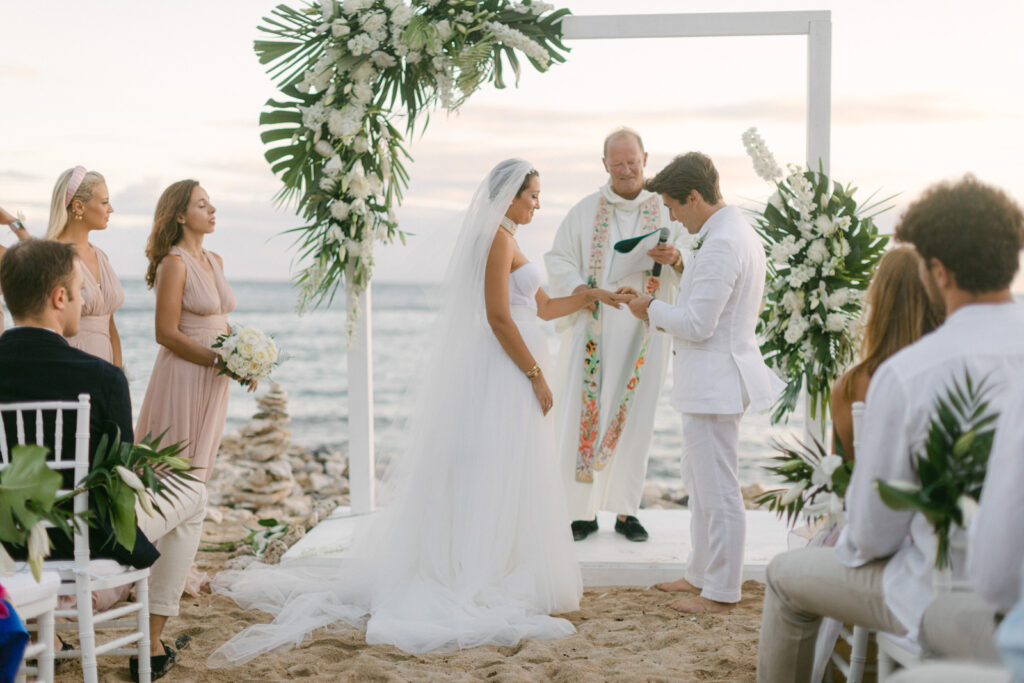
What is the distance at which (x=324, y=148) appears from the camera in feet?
16.6

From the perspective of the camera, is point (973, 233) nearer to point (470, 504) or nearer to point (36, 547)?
point (36, 547)

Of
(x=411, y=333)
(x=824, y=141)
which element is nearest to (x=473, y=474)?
(x=824, y=141)

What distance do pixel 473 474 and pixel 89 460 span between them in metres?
1.77

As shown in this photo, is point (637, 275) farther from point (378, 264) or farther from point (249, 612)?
point (249, 612)

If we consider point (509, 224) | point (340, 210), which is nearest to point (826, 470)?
point (509, 224)

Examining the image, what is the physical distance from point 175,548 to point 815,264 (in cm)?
319

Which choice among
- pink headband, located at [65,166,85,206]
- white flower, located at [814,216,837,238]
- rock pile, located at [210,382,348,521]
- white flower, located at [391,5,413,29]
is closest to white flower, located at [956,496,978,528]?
white flower, located at [814,216,837,238]

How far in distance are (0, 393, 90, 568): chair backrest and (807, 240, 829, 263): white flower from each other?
325 centimetres

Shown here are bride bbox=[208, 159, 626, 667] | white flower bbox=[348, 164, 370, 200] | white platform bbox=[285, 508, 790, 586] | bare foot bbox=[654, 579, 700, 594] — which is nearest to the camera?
bride bbox=[208, 159, 626, 667]

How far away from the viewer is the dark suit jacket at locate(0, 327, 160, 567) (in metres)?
3.04

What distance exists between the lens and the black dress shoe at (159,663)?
3.52 meters

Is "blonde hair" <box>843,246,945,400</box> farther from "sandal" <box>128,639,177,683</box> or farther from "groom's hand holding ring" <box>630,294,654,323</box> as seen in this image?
"sandal" <box>128,639,177,683</box>

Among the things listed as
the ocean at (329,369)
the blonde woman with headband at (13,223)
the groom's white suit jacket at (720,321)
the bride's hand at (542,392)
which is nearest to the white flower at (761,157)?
the groom's white suit jacket at (720,321)

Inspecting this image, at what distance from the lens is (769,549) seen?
5102 mm
